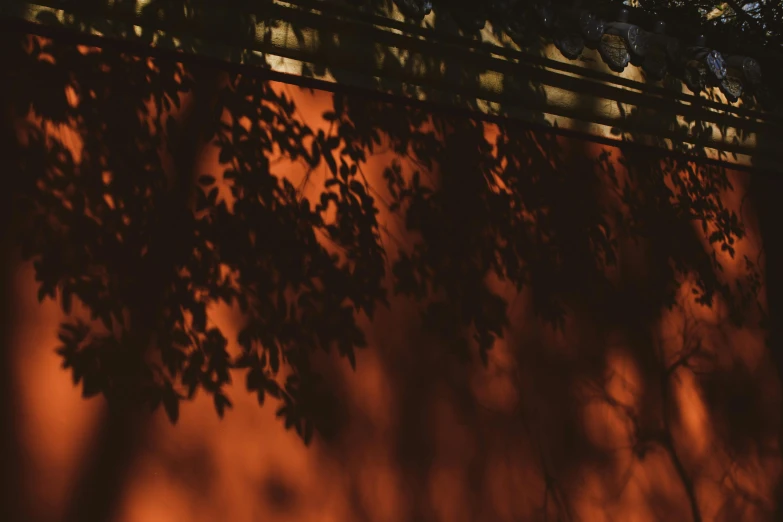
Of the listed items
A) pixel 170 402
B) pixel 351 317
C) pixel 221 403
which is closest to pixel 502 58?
pixel 351 317

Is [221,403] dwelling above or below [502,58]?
below

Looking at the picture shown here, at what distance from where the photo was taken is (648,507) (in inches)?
178

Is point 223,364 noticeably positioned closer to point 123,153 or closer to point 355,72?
point 123,153

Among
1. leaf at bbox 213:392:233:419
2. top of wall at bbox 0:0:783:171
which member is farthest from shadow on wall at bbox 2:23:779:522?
top of wall at bbox 0:0:783:171

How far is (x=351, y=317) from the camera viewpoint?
3801mm

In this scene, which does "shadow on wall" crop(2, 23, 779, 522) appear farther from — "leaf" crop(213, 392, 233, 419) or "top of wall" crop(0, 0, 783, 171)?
"top of wall" crop(0, 0, 783, 171)

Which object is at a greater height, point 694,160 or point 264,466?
point 694,160

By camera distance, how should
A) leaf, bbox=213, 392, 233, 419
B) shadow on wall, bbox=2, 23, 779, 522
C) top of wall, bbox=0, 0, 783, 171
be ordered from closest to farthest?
shadow on wall, bbox=2, 23, 779, 522 → leaf, bbox=213, 392, 233, 419 → top of wall, bbox=0, 0, 783, 171

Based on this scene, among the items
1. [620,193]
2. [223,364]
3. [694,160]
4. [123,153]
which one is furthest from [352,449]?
[694,160]

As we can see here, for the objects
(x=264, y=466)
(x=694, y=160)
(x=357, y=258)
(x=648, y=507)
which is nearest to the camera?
(x=264, y=466)

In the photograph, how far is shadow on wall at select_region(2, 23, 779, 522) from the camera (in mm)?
3260

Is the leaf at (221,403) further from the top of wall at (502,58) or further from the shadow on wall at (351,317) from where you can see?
the top of wall at (502,58)

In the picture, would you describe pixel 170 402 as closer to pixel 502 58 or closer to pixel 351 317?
pixel 351 317

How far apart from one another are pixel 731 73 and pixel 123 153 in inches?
150
